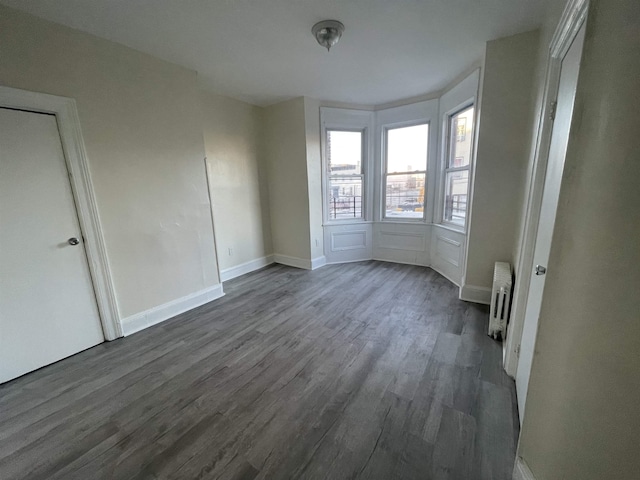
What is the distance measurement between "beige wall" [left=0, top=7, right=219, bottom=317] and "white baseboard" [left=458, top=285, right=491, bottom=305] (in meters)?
3.12

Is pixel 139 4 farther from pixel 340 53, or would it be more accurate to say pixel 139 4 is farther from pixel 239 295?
pixel 239 295

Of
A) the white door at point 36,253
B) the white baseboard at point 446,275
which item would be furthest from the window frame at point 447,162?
the white door at point 36,253

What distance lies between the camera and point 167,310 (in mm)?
2812

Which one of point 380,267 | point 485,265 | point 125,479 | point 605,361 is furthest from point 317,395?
point 380,267

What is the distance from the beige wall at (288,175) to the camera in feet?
13.0

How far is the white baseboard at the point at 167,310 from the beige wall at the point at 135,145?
0.20 ft

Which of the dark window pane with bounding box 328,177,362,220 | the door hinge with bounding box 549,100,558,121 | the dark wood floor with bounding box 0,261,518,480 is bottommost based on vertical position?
the dark wood floor with bounding box 0,261,518,480

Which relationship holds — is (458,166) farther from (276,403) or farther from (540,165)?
(276,403)

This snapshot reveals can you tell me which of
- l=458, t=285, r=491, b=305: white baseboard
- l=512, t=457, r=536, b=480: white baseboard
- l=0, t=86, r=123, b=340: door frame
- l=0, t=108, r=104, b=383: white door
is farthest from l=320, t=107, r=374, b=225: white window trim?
l=512, t=457, r=536, b=480: white baseboard

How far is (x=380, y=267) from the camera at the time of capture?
4305mm

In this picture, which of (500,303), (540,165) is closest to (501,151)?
(540,165)

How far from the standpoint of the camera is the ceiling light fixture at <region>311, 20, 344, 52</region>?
206 centimetres

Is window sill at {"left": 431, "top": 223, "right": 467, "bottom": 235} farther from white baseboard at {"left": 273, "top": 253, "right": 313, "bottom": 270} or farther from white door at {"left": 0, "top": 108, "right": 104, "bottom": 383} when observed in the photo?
white door at {"left": 0, "top": 108, "right": 104, "bottom": 383}

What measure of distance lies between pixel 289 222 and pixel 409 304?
2.36 meters
